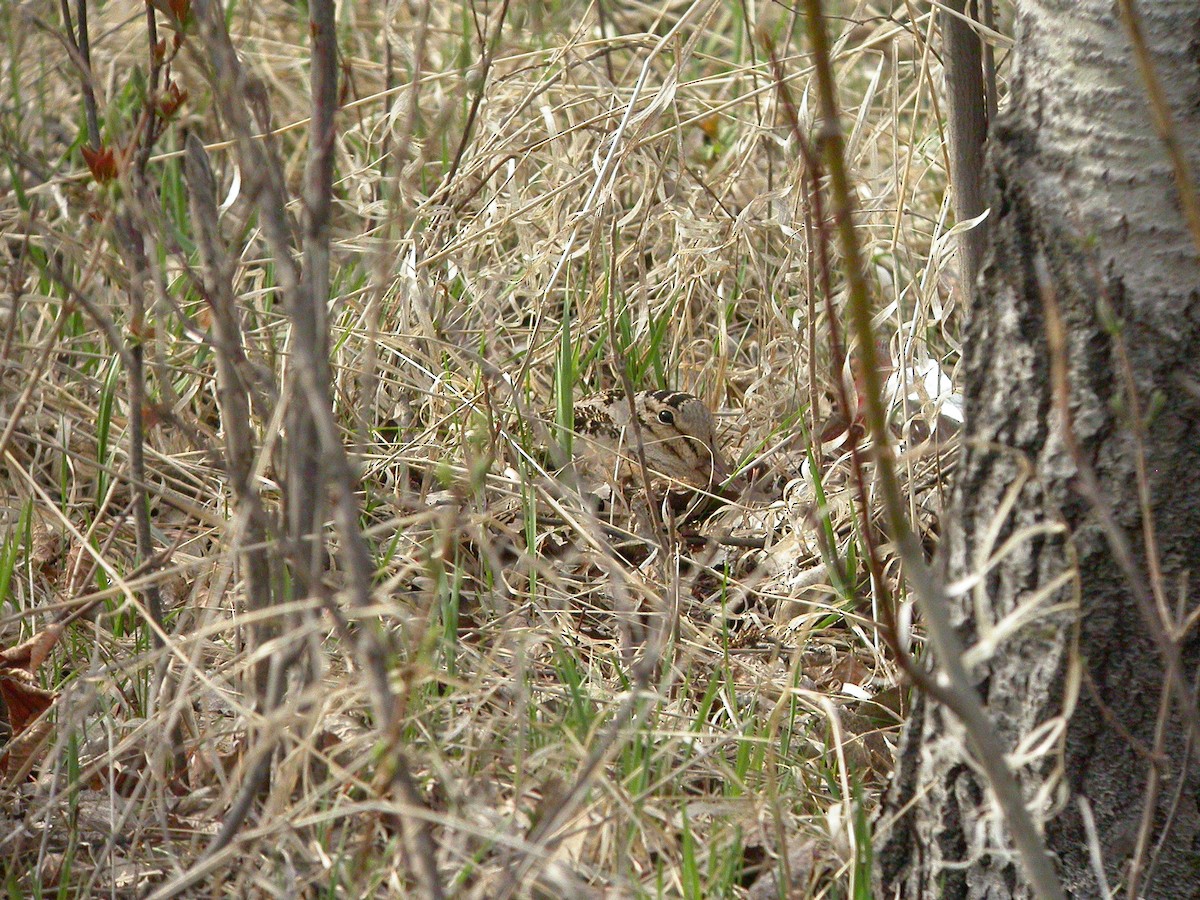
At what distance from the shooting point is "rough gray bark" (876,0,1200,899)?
5.67 feet

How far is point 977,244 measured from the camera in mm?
2670

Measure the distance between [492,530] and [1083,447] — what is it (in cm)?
162

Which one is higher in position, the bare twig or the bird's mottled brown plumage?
the bare twig

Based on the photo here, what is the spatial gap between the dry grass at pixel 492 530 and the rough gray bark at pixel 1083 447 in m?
0.20

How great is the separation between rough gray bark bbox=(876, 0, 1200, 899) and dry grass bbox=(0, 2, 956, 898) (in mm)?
200

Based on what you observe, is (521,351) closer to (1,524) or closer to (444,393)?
(444,393)

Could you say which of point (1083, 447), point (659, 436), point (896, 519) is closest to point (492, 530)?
point (659, 436)

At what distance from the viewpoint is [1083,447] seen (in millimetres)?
1803

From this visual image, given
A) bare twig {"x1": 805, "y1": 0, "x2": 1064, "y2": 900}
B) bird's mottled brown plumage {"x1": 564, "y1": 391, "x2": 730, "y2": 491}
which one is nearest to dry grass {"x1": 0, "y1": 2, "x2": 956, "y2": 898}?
→ bird's mottled brown plumage {"x1": 564, "y1": 391, "x2": 730, "y2": 491}

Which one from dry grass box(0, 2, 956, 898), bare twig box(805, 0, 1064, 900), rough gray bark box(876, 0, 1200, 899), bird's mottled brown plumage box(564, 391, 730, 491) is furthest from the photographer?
bird's mottled brown plumage box(564, 391, 730, 491)

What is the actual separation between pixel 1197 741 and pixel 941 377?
155 centimetres

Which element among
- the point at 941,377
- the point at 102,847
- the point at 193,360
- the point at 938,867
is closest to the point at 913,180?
the point at 941,377

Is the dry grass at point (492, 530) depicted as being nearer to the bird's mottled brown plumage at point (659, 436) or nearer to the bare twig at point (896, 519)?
the bird's mottled brown plumage at point (659, 436)

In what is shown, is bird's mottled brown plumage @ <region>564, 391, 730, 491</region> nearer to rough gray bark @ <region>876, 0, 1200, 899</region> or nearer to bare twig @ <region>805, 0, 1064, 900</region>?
rough gray bark @ <region>876, 0, 1200, 899</region>
